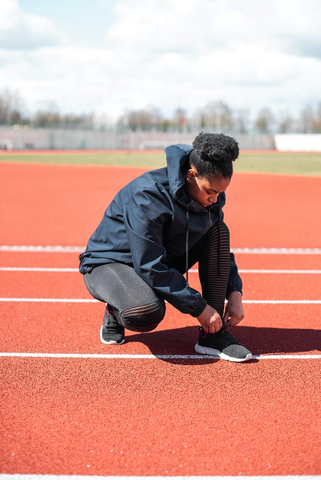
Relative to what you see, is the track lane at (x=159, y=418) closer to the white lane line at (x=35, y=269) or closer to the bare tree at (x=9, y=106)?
the white lane line at (x=35, y=269)

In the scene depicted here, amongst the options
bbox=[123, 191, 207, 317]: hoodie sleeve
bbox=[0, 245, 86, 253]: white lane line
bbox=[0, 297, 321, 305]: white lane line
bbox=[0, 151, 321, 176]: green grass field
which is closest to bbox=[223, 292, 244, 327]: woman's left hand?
bbox=[123, 191, 207, 317]: hoodie sleeve

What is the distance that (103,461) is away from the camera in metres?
2.71

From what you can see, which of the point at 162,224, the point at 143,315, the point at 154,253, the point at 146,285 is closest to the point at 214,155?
the point at 162,224

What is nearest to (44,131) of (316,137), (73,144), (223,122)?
(73,144)

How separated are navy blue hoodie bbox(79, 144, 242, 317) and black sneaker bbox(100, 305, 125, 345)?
0.55 metres

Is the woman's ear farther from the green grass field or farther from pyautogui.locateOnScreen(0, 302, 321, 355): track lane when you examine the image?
the green grass field

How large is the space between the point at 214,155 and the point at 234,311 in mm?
1104

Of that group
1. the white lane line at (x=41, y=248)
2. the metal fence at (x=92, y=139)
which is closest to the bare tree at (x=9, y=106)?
the metal fence at (x=92, y=139)

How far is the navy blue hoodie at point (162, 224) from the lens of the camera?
362 centimetres

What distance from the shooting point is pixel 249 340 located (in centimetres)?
447

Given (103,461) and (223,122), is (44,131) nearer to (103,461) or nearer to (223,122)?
(223,122)

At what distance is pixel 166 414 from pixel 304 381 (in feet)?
3.13

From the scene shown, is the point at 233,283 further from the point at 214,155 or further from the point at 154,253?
the point at 214,155

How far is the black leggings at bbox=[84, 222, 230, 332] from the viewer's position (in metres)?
3.79
